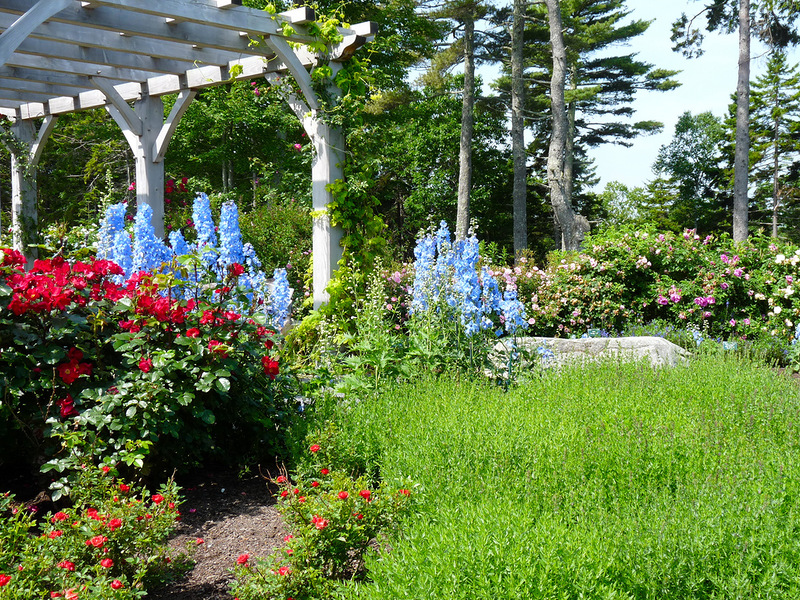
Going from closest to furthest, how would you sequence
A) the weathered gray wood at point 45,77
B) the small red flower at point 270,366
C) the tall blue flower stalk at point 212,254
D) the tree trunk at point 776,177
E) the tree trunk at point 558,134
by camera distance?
the small red flower at point 270,366 → the tall blue flower stalk at point 212,254 → the weathered gray wood at point 45,77 → the tree trunk at point 558,134 → the tree trunk at point 776,177

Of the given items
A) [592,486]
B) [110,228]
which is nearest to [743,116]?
[110,228]

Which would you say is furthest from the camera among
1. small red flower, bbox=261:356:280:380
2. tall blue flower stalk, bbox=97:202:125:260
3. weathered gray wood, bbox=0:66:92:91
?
weathered gray wood, bbox=0:66:92:91

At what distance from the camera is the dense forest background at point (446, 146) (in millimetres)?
12703

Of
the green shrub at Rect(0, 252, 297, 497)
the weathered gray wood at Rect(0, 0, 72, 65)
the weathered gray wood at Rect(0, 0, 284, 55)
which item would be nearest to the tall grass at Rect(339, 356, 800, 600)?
the green shrub at Rect(0, 252, 297, 497)

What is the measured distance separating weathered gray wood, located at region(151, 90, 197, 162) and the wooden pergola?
13 millimetres

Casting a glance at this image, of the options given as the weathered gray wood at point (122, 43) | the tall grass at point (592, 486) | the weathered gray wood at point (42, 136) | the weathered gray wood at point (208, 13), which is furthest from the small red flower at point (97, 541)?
the weathered gray wood at point (42, 136)

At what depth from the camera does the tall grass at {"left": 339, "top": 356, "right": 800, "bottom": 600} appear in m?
1.92

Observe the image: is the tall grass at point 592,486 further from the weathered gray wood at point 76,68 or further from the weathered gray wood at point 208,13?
the weathered gray wood at point 76,68

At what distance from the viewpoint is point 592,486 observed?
8.56 ft

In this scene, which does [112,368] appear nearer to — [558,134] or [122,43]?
[122,43]

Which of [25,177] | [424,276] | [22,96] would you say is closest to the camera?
[424,276]

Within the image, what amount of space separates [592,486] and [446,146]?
1732cm

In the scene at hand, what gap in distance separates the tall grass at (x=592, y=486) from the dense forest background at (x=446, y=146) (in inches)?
131

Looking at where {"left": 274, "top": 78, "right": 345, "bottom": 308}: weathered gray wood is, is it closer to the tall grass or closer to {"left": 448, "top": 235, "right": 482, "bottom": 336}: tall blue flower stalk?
{"left": 448, "top": 235, "right": 482, "bottom": 336}: tall blue flower stalk
